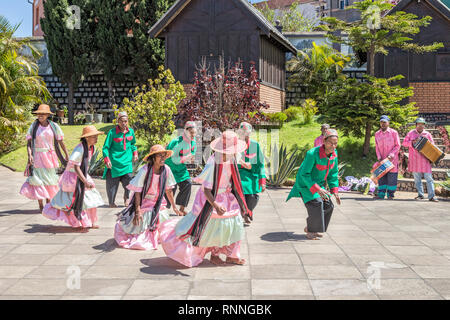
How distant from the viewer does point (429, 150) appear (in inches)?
457

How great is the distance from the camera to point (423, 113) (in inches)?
880

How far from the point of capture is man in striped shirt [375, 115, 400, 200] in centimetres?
1159

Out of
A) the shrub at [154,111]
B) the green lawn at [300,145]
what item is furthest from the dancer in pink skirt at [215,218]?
the shrub at [154,111]

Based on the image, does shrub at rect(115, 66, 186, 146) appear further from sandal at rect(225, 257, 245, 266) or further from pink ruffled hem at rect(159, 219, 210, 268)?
sandal at rect(225, 257, 245, 266)

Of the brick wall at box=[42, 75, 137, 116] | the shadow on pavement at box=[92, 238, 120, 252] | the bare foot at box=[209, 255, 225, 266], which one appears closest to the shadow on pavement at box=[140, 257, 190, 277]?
the bare foot at box=[209, 255, 225, 266]

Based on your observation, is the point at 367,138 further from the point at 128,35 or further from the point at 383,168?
the point at 128,35

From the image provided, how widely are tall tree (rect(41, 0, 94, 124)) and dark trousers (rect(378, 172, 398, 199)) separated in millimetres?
19414

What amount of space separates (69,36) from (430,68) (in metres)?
18.5

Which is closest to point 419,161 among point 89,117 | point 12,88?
point 12,88

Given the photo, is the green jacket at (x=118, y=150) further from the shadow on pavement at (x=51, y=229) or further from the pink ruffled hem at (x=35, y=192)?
the shadow on pavement at (x=51, y=229)

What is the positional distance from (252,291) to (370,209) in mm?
6178

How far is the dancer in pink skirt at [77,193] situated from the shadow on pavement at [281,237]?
110 inches

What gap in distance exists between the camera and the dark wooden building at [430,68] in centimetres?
2214
